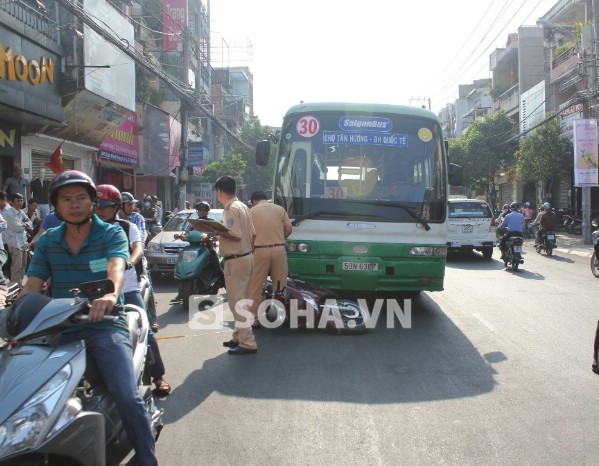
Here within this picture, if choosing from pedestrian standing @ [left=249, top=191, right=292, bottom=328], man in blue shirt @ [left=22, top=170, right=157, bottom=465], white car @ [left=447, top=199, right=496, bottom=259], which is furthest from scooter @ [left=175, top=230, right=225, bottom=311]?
white car @ [left=447, top=199, right=496, bottom=259]

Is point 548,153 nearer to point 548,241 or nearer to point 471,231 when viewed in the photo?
point 548,241

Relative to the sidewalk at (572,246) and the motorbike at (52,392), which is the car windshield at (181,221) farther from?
the sidewalk at (572,246)

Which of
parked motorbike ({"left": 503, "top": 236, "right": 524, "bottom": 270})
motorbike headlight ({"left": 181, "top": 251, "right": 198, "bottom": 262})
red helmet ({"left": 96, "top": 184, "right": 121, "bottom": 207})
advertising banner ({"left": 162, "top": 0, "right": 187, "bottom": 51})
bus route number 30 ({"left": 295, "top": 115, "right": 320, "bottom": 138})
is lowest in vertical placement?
parked motorbike ({"left": 503, "top": 236, "right": 524, "bottom": 270})

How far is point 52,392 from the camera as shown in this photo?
2512mm

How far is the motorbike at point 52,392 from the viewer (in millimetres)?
2371

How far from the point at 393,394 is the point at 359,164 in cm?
401

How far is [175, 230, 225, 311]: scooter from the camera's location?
877 centimetres

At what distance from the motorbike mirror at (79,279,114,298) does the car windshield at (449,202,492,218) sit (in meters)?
15.3

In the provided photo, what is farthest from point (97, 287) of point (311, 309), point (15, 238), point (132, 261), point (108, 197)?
point (15, 238)

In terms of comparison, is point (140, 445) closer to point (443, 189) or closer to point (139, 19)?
point (443, 189)

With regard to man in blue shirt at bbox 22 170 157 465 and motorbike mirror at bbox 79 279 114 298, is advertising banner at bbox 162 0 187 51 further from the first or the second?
motorbike mirror at bbox 79 279 114 298

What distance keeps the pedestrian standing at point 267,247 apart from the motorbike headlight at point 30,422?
4516 mm

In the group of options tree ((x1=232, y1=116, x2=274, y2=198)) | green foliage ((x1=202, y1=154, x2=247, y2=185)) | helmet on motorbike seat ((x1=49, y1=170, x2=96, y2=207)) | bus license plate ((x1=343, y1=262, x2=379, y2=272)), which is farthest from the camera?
tree ((x1=232, y1=116, x2=274, y2=198))

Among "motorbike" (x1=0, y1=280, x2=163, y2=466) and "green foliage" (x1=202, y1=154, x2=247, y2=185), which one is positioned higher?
"green foliage" (x1=202, y1=154, x2=247, y2=185)
